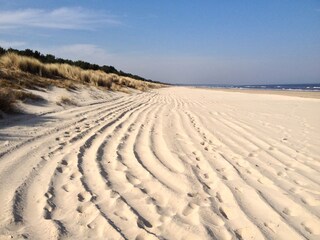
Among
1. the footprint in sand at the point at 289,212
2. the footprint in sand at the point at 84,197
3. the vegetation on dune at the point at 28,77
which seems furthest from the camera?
the vegetation on dune at the point at 28,77

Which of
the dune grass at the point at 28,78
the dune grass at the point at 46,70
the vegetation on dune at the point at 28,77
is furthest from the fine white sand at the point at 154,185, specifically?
the dune grass at the point at 46,70

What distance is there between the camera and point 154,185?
328cm

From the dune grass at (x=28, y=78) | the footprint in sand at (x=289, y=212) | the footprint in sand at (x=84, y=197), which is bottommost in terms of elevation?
the footprint in sand at (x=84, y=197)

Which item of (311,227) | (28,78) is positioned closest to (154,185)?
(311,227)

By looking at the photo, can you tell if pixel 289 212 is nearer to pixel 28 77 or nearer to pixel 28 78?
pixel 28 78

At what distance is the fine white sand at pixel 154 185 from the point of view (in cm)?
245

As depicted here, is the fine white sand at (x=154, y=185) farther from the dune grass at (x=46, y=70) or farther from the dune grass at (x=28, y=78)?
the dune grass at (x=46, y=70)

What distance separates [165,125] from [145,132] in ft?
3.51

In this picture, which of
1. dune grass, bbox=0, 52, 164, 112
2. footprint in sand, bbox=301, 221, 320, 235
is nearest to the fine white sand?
footprint in sand, bbox=301, 221, 320, 235

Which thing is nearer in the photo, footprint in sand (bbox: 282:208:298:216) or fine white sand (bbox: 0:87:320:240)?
fine white sand (bbox: 0:87:320:240)

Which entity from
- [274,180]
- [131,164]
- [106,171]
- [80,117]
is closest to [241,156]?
[274,180]

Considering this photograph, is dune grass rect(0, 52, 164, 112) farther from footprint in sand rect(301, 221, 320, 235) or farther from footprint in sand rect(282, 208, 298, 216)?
footprint in sand rect(301, 221, 320, 235)

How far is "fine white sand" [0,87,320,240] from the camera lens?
245 cm

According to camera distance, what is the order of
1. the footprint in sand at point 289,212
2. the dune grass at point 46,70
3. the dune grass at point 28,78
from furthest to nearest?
the dune grass at point 46,70, the dune grass at point 28,78, the footprint in sand at point 289,212
